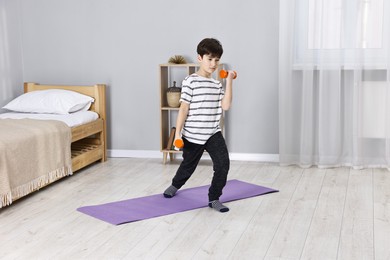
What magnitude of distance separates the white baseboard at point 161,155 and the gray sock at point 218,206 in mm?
1322

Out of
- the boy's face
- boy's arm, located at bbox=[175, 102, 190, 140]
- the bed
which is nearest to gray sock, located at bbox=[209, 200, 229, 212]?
boy's arm, located at bbox=[175, 102, 190, 140]

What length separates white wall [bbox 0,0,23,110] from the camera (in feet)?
15.0

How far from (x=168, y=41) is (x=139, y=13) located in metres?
0.31

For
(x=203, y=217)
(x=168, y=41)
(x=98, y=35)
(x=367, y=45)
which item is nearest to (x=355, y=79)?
(x=367, y=45)

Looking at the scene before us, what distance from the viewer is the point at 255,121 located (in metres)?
4.42

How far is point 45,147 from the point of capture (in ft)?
11.8

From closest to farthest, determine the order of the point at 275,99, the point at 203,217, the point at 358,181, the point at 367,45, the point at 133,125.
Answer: the point at 203,217 → the point at 358,181 → the point at 367,45 → the point at 275,99 → the point at 133,125

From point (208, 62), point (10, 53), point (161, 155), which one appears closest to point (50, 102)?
point (10, 53)

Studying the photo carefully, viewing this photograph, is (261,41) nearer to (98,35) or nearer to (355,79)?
(355,79)

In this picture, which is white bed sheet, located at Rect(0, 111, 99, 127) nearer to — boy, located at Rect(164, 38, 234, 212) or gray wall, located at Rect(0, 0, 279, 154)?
gray wall, located at Rect(0, 0, 279, 154)

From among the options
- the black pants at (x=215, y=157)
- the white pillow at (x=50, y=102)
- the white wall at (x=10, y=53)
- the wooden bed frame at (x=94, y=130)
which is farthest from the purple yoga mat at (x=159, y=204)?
the white wall at (x=10, y=53)

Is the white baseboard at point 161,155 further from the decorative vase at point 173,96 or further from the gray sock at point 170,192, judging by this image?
the gray sock at point 170,192

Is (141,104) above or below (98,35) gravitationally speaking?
below

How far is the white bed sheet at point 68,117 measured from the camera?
4023 mm
